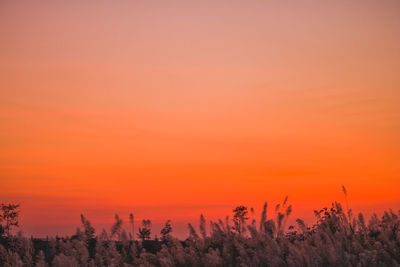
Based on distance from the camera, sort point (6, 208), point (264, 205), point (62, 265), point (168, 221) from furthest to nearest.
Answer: point (6, 208) < point (168, 221) < point (264, 205) < point (62, 265)

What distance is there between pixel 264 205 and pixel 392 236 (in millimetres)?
3656

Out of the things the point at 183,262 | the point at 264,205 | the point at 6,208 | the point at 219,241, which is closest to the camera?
the point at 183,262

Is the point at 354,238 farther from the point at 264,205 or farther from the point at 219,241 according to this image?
the point at 219,241

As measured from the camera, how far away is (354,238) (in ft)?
38.9

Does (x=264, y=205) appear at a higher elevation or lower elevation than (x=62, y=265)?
higher

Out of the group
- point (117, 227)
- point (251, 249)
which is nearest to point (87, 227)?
point (117, 227)

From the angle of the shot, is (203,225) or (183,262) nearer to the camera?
(183,262)

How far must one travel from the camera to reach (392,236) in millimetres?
13070

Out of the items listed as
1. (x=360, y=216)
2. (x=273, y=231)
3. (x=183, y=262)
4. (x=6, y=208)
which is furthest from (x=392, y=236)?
(x=6, y=208)

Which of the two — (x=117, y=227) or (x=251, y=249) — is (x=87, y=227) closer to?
(x=117, y=227)

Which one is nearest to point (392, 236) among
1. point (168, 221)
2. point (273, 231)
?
point (273, 231)

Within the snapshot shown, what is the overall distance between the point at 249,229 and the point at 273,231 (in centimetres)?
77

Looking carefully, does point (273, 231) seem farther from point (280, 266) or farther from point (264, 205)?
point (280, 266)

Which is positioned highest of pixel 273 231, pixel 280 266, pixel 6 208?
pixel 6 208
